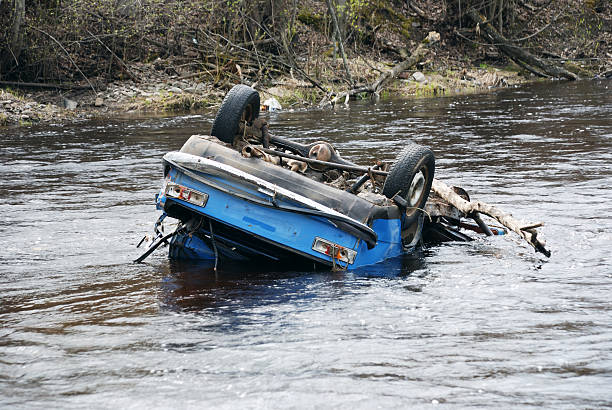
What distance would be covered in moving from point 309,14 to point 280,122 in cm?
1132

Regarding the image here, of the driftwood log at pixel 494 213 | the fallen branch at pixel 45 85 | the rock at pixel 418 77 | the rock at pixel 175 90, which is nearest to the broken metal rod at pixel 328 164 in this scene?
the driftwood log at pixel 494 213

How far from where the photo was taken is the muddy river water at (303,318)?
4.15 m

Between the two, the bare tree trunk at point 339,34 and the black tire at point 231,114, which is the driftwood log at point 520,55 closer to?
the bare tree trunk at point 339,34

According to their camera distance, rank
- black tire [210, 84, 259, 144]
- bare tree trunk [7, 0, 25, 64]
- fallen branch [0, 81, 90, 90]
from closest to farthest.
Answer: black tire [210, 84, 259, 144] < bare tree trunk [7, 0, 25, 64] < fallen branch [0, 81, 90, 90]

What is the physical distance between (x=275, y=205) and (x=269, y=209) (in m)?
0.08

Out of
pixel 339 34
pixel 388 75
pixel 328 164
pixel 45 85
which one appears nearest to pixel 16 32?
pixel 45 85

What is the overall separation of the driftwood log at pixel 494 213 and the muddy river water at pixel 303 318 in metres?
0.24

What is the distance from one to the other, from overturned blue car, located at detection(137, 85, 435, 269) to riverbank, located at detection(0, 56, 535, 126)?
14.1m

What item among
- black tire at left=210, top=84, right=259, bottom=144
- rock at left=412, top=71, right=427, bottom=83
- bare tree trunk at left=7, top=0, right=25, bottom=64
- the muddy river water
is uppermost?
bare tree trunk at left=7, top=0, right=25, bottom=64

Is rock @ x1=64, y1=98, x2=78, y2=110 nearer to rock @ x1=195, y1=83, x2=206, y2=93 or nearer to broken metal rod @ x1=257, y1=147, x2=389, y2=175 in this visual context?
rock @ x1=195, y1=83, x2=206, y2=93

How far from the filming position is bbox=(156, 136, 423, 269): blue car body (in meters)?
6.02

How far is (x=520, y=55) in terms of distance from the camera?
2945 centimetres

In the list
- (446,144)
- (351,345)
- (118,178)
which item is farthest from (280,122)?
(351,345)

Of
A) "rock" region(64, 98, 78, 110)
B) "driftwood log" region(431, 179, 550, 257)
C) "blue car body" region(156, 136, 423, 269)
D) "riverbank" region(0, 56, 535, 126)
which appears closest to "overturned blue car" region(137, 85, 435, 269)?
"blue car body" region(156, 136, 423, 269)
